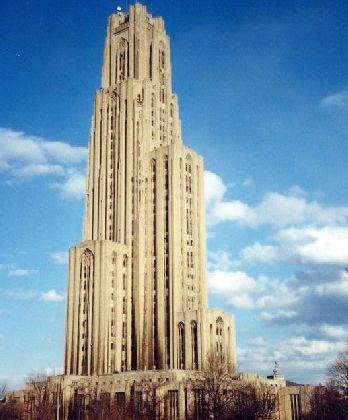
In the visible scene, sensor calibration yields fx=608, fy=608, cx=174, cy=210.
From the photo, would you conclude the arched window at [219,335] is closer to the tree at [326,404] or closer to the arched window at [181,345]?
the arched window at [181,345]

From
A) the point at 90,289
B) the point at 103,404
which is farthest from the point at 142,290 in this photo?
the point at 103,404

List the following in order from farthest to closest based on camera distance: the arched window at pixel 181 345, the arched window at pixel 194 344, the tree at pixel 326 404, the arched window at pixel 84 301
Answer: the arched window at pixel 84 301
the arched window at pixel 181 345
the arched window at pixel 194 344
the tree at pixel 326 404

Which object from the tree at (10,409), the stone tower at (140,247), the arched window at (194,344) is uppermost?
the stone tower at (140,247)

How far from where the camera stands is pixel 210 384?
127188 mm

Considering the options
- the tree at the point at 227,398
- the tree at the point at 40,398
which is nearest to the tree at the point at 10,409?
the tree at the point at 40,398

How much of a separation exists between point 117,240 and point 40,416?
61691 mm

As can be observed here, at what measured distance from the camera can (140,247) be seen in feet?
564

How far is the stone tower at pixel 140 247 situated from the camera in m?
160

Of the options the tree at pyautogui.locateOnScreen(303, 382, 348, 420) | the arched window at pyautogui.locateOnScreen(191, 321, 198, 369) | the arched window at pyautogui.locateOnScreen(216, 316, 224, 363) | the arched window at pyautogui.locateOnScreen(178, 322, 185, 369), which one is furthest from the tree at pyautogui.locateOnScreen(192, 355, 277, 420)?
the arched window at pyautogui.locateOnScreen(216, 316, 224, 363)

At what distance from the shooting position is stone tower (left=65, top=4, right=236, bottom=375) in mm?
160000

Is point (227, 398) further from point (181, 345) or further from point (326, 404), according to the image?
point (181, 345)

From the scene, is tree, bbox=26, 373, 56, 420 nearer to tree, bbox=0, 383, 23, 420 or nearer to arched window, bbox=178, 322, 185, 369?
tree, bbox=0, 383, 23, 420

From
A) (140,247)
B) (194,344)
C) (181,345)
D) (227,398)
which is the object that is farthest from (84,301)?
(227,398)

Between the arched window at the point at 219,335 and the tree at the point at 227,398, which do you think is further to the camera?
the arched window at the point at 219,335
